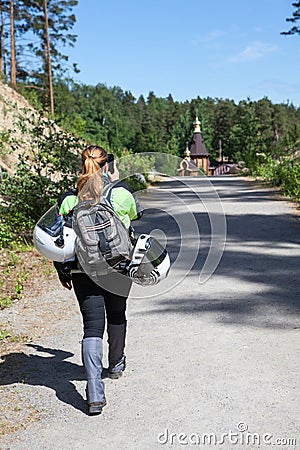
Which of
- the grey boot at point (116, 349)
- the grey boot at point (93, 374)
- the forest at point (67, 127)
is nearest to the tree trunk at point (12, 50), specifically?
the forest at point (67, 127)

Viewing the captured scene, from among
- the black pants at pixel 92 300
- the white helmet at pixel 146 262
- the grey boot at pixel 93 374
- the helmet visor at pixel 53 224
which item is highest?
the helmet visor at pixel 53 224

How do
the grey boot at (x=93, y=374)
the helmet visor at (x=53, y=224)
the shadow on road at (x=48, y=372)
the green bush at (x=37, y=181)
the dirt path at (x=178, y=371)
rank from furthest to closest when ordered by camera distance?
the green bush at (x=37, y=181) < the shadow on road at (x=48, y=372) < the helmet visor at (x=53, y=224) < the grey boot at (x=93, y=374) < the dirt path at (x=178, y=371)

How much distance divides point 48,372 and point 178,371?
1099mm

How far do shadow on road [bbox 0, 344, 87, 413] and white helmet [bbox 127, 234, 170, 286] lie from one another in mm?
1006

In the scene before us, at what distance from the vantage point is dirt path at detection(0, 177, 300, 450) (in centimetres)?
366

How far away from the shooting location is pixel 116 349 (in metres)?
4.62

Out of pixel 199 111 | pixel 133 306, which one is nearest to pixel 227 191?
pixel 133 306

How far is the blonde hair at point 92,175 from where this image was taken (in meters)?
4.05

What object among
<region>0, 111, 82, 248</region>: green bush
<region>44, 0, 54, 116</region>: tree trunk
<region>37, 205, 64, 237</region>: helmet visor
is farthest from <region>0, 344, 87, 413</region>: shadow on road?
<region>44, 0, 54, 116</region>: tree trunk

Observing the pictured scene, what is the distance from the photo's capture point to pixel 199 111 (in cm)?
9881

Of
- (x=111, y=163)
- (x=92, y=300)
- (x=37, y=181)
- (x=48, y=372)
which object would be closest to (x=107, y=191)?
(x=111, y=163)

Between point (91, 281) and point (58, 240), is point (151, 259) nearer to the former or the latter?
point (91, 281)

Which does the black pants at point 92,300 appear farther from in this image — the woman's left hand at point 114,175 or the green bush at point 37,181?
the green bush at point 37,181

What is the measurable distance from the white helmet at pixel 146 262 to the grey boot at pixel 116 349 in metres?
0.58
